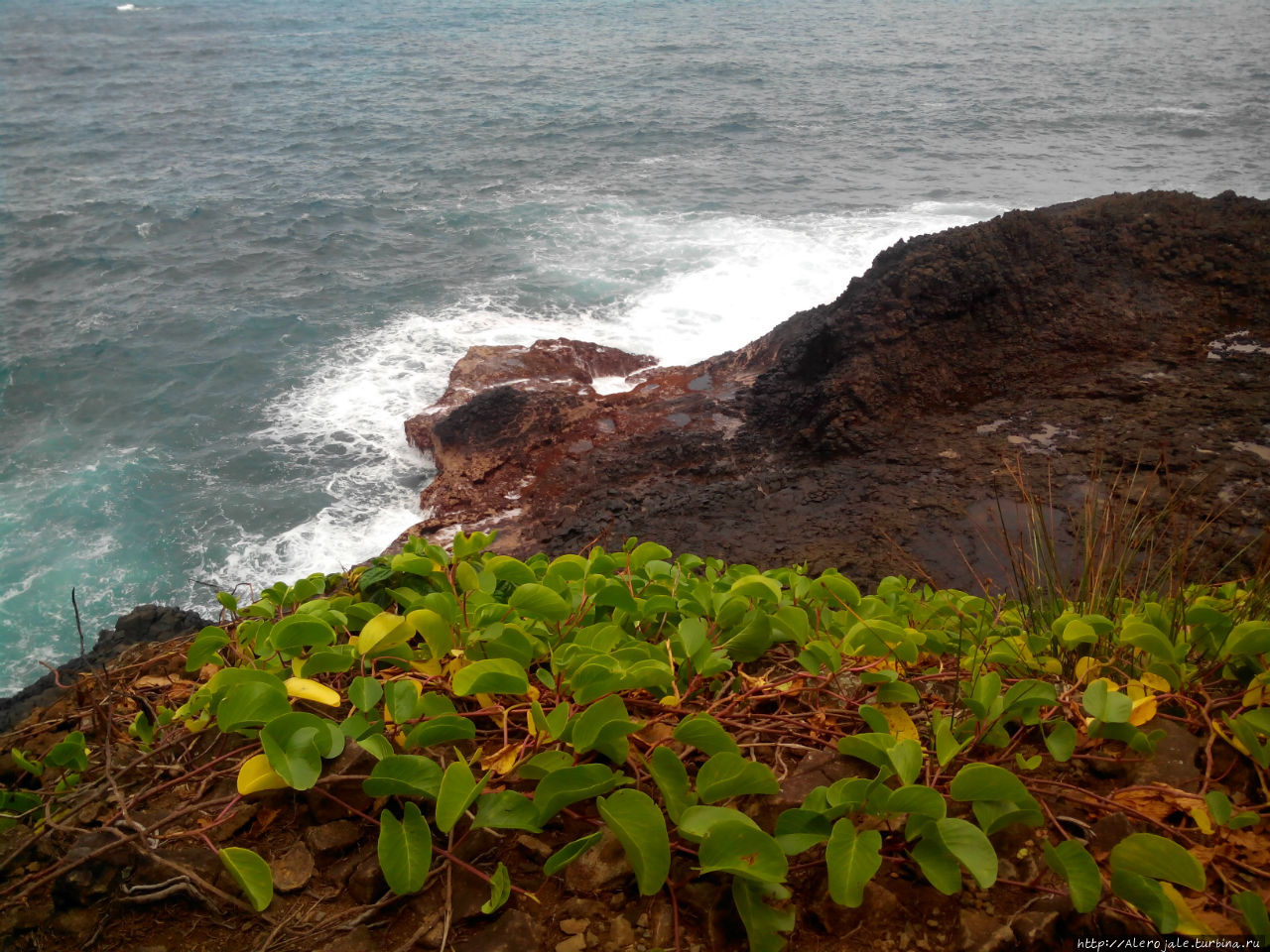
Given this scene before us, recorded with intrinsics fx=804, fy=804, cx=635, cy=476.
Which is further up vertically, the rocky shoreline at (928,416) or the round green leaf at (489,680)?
the round green leaf at (489,680)

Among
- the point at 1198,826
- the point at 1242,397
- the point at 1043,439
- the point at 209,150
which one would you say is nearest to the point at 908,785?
the point at 1198,826

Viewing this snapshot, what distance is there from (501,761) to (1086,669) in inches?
61.0

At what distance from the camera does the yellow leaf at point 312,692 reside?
1845 millimetres

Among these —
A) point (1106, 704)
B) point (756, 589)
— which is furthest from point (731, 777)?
point (1106, 704)

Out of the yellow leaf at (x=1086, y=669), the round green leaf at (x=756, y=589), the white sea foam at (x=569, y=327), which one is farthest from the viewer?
the white sea foam at (x=569, y=327)

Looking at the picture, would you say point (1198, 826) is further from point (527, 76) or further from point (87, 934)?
point (527, 76)

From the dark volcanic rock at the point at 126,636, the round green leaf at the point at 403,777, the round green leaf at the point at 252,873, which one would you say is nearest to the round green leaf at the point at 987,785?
the round green leaf at the point at 403,777

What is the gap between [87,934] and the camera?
164cm

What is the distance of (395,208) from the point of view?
18.8 metres

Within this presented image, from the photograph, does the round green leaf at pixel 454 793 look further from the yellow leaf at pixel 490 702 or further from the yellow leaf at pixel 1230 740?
the yellow leaf at pixel 1230 740

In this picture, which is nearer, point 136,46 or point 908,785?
point 908,785

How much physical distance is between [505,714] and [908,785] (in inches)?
34.7

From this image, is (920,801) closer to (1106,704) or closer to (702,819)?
(702,819)

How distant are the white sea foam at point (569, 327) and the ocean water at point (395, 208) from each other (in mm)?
67
